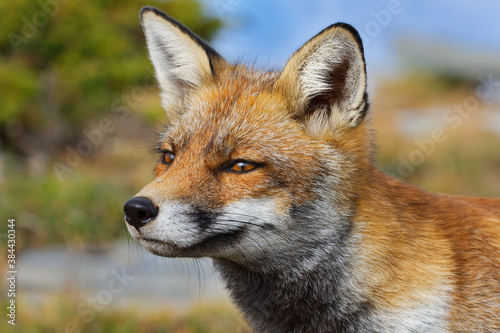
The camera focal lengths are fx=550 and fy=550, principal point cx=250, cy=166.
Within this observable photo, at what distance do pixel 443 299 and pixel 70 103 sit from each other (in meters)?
13.0

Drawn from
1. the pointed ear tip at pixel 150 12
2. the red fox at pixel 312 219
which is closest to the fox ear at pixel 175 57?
the pointed ear tip at pixel 150 12

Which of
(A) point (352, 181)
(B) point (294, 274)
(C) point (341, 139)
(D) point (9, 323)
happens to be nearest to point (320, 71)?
(C) point (341, 139)

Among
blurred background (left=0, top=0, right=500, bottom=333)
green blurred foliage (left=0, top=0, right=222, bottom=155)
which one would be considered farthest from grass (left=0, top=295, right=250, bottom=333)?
green blurred foliage (left=0, top=0, right=222, bottom=155)

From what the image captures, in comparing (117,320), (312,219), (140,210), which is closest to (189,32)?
(140,210)

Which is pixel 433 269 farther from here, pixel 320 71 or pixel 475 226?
pixel 320 71

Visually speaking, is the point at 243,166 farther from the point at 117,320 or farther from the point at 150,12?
the point at 117,320

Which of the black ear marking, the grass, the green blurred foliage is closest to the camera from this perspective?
the black ear marking

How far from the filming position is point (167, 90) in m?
4.69

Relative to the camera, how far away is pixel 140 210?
3.26 metres

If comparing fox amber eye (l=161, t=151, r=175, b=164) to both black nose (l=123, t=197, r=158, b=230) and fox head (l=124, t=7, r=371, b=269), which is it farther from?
black nose (l=123, t=197, r=158, b=230)

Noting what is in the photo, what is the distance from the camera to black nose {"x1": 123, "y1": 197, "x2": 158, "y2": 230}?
324cm

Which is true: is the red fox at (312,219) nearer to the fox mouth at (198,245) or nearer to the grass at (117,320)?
the fox mouth at (198,245)

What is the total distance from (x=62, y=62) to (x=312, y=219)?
1180 cm

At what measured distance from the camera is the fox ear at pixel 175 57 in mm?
4328
